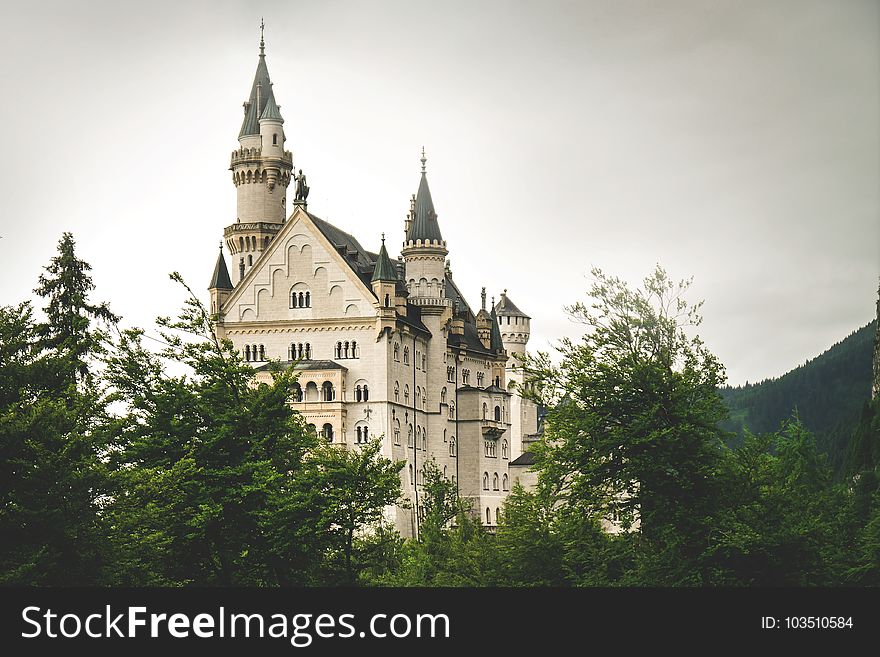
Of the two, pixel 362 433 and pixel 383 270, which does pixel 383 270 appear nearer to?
pixel 383 270

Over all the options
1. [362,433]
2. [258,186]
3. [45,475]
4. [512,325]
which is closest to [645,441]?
[45,475]

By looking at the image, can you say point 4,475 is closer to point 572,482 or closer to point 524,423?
point 572,482

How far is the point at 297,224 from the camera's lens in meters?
118

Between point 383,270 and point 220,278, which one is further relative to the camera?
point 220,278

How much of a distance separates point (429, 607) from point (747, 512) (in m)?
24.9

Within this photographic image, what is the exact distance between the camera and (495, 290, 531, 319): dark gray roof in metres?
153

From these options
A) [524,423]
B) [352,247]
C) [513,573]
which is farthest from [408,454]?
[513,573]

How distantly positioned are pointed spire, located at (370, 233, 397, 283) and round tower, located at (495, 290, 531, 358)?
35.1m

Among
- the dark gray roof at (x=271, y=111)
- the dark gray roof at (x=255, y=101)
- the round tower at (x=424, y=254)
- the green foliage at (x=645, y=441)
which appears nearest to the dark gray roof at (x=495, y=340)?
the round tower at (x=424, y=254)

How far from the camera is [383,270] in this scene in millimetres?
116875

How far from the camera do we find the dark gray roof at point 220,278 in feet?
397

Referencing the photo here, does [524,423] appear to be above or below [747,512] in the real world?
above

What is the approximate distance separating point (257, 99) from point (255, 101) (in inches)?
10.0

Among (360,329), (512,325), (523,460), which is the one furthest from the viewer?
(512,325)
